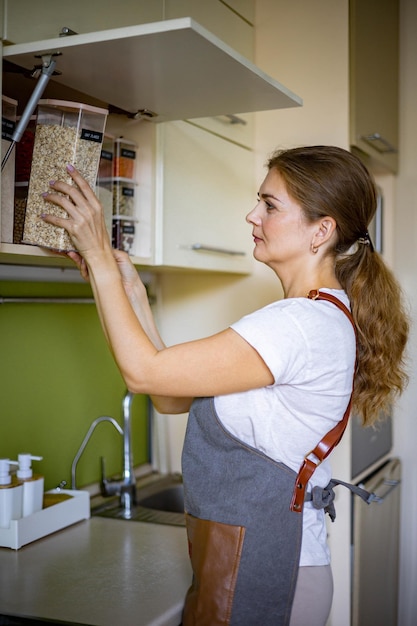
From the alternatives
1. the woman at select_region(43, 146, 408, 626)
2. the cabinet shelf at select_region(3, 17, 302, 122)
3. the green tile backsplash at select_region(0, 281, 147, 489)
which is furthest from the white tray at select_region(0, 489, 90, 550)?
the cabinet shelf at select_region(3, 17, 302, 122)

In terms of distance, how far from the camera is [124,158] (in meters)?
1.66

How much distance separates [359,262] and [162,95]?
1.63ft

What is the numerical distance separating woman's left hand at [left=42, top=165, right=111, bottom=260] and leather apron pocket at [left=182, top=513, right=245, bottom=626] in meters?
0.49

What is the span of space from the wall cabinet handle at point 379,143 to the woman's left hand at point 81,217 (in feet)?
3.66

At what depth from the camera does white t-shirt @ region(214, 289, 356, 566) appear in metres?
1.15

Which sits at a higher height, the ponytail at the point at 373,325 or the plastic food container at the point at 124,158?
the plastic food container at the point at 124,158

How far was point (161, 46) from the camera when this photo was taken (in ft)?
3.80

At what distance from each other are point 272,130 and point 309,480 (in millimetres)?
1209

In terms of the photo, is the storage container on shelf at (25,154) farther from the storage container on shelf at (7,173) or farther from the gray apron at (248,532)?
the gray apron at (248,532)

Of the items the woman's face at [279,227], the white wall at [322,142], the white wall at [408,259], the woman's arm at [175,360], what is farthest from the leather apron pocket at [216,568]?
the white wall at [408,259]

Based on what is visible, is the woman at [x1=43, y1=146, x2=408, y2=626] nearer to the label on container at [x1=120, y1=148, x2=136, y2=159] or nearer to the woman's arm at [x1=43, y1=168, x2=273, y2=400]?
the woman's arm at [x1=43, y1=168, x2=273, y2=400]

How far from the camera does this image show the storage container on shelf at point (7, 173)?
1.29 metres

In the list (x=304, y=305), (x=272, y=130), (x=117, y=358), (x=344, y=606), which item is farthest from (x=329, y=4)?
(x=344, y=606)

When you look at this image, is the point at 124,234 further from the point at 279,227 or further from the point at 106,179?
the point at 279,227
